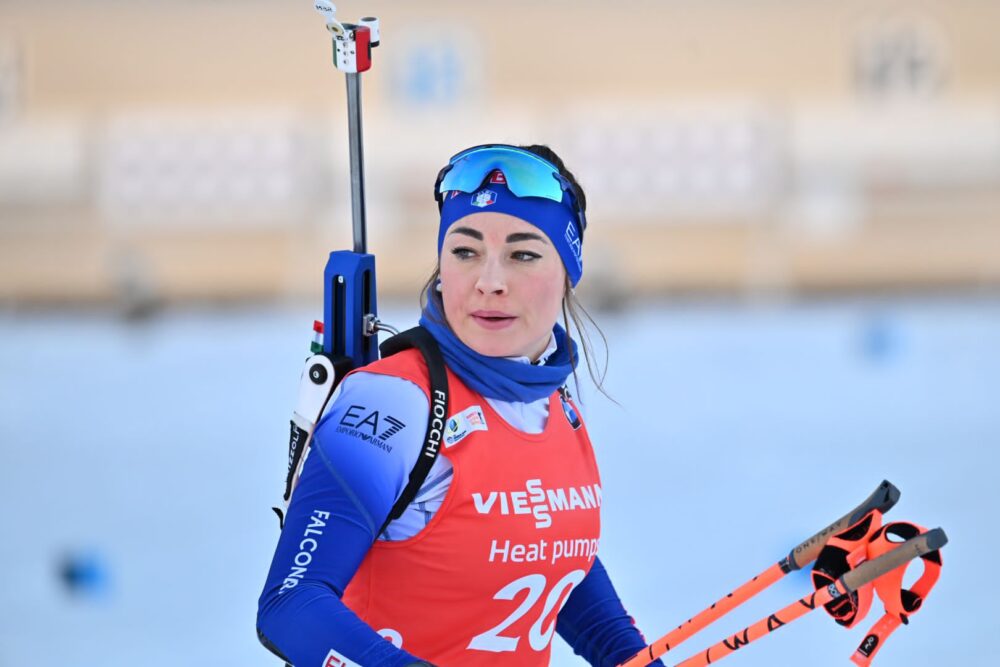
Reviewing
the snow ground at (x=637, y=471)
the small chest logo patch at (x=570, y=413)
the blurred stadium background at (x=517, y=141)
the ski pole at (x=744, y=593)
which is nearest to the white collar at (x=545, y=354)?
the small chest logo patch at (x=570, y=413)

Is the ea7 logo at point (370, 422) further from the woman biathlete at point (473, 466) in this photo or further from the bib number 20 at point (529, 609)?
the bib number 20 at point (529, 609)

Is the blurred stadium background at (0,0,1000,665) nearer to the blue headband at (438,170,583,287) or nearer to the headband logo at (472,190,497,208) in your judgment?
the blue headband at (438,170,583,287)

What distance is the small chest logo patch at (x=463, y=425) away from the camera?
6.07 feet

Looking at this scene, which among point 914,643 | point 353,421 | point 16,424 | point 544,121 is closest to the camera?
point 353,421

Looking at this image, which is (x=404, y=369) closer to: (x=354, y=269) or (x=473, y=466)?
(x=473, y=466)

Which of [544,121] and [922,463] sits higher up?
[544,121]

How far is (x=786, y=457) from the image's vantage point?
650cm

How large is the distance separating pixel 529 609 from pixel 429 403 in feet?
1.19

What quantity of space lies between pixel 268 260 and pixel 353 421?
13.6 m

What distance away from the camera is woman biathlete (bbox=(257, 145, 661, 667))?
1742 mm

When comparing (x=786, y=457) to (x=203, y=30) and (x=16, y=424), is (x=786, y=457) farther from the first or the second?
(x=203, y=30)

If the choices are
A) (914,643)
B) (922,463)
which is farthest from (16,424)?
(914,643)

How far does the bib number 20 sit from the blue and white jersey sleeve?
0.87 feet

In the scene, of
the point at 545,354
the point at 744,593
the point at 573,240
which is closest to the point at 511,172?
the point at 573,240
